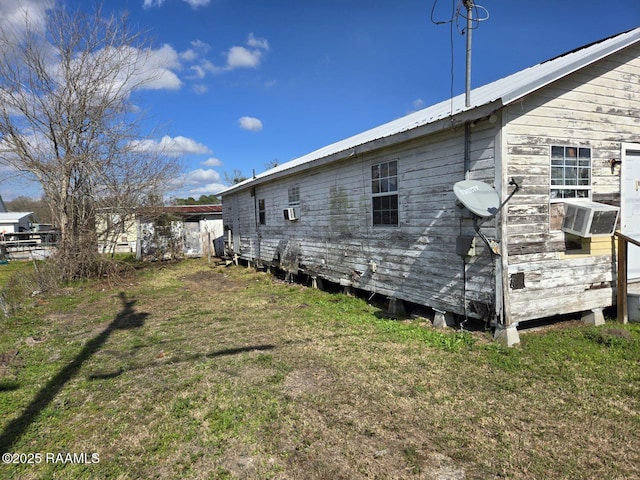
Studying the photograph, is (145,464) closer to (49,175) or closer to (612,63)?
(612,63)

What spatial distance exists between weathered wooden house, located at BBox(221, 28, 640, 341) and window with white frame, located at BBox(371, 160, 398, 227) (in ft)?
0.10

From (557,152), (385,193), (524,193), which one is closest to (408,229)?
(385,193)

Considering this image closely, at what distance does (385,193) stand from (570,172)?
8.91 feet

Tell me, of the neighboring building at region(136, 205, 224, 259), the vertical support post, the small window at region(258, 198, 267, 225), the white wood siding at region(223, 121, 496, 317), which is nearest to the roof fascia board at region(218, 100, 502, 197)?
the white wood siding at region(223, 121, 496, 317)

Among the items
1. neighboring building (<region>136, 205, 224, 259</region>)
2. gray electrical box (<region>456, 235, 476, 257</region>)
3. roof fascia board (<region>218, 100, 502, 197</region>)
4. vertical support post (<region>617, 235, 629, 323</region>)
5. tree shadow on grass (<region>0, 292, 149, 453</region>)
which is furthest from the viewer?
neighboring building (<region>136, 205, 224, 259</region>)

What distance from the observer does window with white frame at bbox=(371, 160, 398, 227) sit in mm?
6410

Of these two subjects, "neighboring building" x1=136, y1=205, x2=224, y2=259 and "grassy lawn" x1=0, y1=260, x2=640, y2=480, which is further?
"neighboring building" x1=136, y1=205, x2=224, y2=259

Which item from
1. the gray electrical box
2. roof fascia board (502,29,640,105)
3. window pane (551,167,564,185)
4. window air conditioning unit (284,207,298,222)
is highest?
roof fascia board (502,29,640,105)

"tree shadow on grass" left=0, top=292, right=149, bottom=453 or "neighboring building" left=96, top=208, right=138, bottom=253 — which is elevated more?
"neighboring building" left=96, top=208, right=138, bottom=253

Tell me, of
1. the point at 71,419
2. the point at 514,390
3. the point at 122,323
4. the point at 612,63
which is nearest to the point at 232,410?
the point at 71,419

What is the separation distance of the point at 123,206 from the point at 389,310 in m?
9.97

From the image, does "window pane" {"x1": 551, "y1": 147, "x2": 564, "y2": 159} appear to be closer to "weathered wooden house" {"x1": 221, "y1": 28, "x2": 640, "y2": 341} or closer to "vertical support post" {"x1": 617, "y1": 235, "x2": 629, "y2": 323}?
"weathered wooden house" {"x1": 221, "y1": 28, "x2": 640, "y2": 341}

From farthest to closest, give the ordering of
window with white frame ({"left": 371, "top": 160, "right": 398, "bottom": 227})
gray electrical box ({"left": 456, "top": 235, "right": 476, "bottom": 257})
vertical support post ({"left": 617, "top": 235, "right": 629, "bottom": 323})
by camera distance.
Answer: window with white frame ({"left": 371, "top": 160, "right": 398, "bottom": 227}), vertical support post ({"left": 617, "top": 235, "right": 629, "bottom": 323}), gray electrical box ({"left": 456, "top": 235, "right": 476, "bottom": 257})

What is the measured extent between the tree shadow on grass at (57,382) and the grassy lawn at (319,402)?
2cm
